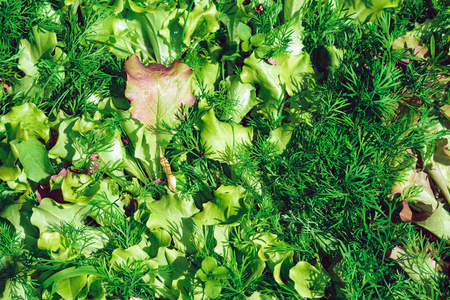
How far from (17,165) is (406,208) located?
6.43 ft

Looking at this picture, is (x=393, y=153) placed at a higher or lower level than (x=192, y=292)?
higher

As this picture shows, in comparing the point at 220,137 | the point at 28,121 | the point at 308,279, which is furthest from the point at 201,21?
the point at 308,279

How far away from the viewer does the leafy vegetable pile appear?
5.80ft

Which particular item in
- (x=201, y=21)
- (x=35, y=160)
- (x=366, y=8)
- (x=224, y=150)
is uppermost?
(x=366, y=8)

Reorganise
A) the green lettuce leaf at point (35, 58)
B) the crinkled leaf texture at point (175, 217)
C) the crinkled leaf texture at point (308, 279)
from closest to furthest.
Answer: the crinkled leaf texture at point (308, 279), the crinkled leaf texture at point (175, 217), the green lettuce leaf at point (35, 58)

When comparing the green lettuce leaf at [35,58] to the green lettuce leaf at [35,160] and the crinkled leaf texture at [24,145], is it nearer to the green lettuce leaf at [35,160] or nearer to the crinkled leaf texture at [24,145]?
the crinkled leaf texture at [24,145]

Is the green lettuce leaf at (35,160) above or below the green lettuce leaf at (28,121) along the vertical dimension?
below

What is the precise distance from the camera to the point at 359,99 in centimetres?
192

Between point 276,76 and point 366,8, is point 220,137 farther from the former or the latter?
point 366,8

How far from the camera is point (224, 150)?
1.87 meters

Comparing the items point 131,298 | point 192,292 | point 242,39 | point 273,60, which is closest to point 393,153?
point 273,60

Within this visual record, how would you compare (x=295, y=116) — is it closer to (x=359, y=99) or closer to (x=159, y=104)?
(x=359, y=99)

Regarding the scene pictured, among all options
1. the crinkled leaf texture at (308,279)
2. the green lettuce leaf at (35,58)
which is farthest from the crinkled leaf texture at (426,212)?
the green lettuce leaf at (35,58)

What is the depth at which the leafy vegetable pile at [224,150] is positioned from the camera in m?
1.77
